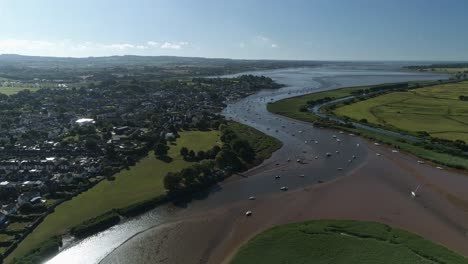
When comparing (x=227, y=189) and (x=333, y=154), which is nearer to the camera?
(x=227, y=189)

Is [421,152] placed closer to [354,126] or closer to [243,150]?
[354,126]

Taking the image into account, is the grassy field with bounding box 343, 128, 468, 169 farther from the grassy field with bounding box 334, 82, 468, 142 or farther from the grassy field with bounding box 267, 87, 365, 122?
the grassy field with bounding box 267, 87, 365, 122

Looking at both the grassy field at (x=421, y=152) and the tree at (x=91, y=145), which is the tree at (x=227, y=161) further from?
the grassy field at (x=421, y=152)

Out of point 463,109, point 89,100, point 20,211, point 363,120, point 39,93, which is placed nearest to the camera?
point 20,211

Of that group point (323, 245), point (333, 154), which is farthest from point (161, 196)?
point (333, 154)

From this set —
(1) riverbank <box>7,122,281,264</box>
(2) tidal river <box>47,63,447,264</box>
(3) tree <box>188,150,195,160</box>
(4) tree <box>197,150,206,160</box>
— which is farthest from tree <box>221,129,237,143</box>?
(3) tree <box>188,150,195,160</box>

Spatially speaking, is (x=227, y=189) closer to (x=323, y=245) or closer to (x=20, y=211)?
(x=323, y=245)

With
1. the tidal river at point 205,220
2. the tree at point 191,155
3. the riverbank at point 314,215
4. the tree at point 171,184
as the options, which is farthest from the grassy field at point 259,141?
the tree at point 171,184
